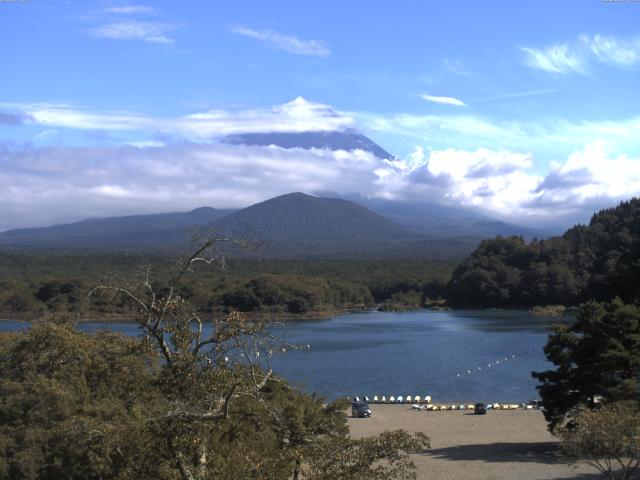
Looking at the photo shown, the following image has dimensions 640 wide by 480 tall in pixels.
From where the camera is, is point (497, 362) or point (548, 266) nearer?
point (497, 362)

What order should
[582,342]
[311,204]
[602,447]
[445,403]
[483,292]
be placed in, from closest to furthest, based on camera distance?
[602,447]
[582,342]
[445,403]
[483,292]
[311,204]

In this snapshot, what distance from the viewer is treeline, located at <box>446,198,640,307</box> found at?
6241cm

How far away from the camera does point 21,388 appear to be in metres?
10.4

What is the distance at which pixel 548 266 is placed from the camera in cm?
6706

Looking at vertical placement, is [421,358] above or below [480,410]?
below

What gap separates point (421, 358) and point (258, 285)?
2476 cm

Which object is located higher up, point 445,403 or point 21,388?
point 21,388

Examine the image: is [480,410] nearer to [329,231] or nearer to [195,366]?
[195,366]

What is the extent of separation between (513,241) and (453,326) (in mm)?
23660

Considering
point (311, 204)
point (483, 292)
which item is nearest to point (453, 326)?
point (483, 292)

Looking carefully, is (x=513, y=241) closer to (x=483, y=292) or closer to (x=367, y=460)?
(x=483, y=292)

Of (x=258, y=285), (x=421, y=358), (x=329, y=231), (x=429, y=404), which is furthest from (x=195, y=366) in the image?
(x=329, y=231)

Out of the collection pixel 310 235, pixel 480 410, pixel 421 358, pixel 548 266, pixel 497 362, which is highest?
pixel 310 235

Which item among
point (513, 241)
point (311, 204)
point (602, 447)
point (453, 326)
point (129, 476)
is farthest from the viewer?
point (311, 204)
